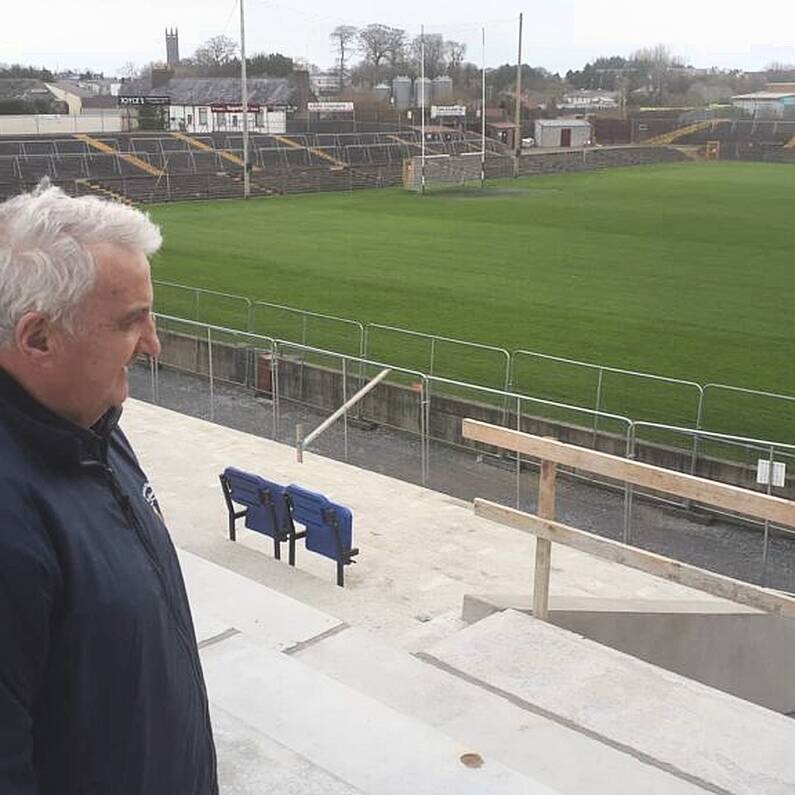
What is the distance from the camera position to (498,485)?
13.6m

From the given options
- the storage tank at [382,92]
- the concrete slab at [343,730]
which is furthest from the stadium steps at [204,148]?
the concrete slab at [343,730]

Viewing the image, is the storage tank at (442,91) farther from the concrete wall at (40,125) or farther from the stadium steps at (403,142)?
the concrete wall at (40,125)

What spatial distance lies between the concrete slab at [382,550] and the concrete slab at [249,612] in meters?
1.56

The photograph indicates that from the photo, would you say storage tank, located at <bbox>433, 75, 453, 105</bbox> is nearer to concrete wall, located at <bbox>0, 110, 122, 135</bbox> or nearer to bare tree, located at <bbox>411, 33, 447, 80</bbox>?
bare tree, located at <bbox>411, 33, 447, 80</bbox>

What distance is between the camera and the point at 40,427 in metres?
1.90

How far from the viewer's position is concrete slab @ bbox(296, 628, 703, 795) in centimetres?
393

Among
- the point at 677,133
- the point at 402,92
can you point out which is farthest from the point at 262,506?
the point at 402,92

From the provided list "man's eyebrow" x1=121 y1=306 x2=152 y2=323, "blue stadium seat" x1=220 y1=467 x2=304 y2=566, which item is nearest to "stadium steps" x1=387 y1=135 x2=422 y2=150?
"blue stadium seat" x1=220 y1=467 x2=304 y2=566

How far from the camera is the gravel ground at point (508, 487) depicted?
11.5 metres

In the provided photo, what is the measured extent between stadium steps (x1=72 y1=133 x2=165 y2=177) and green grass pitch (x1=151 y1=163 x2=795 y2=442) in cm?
764

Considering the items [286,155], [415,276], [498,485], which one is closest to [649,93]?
[286,155]

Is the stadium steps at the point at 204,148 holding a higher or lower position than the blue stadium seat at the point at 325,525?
higher

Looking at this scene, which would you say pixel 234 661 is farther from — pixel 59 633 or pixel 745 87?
pixel 745 87

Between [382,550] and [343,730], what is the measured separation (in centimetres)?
555
